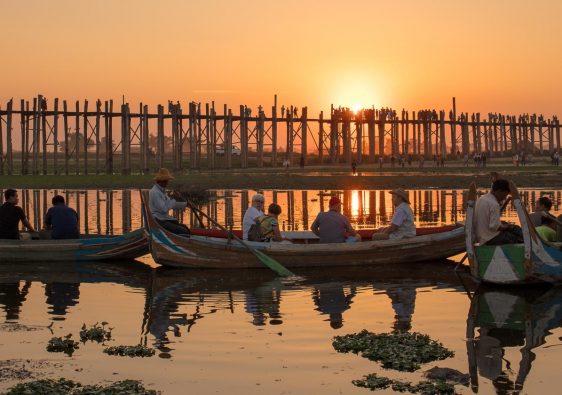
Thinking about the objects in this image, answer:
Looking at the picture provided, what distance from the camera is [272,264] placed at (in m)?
18.5

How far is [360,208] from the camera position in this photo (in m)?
36.9

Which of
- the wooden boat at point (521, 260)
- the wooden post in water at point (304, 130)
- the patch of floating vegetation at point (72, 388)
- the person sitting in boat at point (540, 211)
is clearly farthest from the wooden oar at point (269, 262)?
the wooden post in water at point (304, 130)

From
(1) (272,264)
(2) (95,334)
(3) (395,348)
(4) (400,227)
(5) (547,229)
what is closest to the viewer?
(3) (395,348)

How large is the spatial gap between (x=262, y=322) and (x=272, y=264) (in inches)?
198

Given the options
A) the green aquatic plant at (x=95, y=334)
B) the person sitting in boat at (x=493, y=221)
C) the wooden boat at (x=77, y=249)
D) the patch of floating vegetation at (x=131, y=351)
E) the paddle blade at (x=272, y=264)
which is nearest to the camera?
the patch of floating vegetation at (x=131, y=351)

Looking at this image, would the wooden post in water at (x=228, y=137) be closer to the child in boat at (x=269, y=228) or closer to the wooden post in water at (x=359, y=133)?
the wooden post in water at (x=359, y=133)

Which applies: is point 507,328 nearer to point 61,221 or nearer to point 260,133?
point 61,221

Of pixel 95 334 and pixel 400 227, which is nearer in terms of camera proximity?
pixel 95 334

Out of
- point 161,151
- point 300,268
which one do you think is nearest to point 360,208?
point 300,268

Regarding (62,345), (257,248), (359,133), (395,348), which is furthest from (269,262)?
(359,133)

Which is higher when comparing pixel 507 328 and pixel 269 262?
pixel 269 262

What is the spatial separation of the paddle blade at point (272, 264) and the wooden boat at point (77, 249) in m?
2.60

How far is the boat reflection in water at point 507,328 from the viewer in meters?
10.6

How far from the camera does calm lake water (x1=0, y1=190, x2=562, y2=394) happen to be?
415 inches
